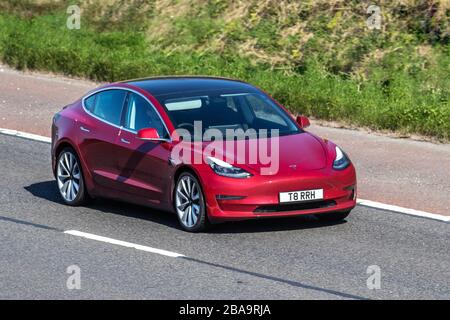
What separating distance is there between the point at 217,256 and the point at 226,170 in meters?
1.13

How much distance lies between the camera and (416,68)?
2241cm

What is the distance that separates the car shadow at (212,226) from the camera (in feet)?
47.8

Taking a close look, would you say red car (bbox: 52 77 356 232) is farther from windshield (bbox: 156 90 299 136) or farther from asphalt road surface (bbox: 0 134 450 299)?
asphalt road surface (bbox: 0 134 450 299)

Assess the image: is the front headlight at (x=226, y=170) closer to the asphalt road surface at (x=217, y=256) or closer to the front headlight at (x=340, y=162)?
the asphalt road surface at (x=217, y=256)

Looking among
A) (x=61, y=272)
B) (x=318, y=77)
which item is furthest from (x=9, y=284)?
(x=318, y=77)

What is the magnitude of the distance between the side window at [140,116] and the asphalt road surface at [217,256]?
1.08 m

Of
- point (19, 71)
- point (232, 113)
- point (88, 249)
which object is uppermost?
point (232, 113)

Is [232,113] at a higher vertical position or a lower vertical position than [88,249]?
higher

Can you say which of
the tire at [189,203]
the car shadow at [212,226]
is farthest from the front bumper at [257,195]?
the car shadow at [212,226]

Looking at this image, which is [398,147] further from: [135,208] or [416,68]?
[135,208]

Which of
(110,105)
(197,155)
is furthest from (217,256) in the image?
(110,105)

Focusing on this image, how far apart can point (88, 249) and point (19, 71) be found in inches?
534

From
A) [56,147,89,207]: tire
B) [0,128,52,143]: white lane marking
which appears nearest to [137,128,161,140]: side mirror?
[56,147,89,207]: tire
